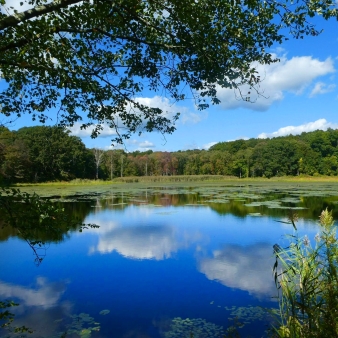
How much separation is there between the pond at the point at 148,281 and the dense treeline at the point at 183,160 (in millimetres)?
31212

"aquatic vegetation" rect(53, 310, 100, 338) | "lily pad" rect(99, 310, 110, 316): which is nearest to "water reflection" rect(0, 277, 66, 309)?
"aquatic vegetation" rect(53, 310, 100, 338)

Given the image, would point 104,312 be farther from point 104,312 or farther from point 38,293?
point 38,293

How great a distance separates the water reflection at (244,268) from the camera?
16.5 ft

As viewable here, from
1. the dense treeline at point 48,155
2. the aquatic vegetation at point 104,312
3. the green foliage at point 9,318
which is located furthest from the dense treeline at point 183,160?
the green foliage at point 9,318

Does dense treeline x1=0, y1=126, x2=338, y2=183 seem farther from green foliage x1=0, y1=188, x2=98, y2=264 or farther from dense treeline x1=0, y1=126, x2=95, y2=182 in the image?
green foliage x1=0, y1=188, x2=98, y2=264

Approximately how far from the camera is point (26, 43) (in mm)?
2650

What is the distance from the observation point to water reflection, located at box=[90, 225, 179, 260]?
6.97 metres

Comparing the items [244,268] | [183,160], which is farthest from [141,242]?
[183,160]

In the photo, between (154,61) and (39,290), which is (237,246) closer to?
(39,290)

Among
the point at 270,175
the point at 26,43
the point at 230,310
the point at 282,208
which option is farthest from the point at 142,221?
the point at 270,175

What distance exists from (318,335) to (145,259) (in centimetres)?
489

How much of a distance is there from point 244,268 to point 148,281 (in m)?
1.71

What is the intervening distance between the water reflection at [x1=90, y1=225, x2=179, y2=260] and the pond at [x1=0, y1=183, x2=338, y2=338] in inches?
0.9

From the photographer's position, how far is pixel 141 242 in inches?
311
